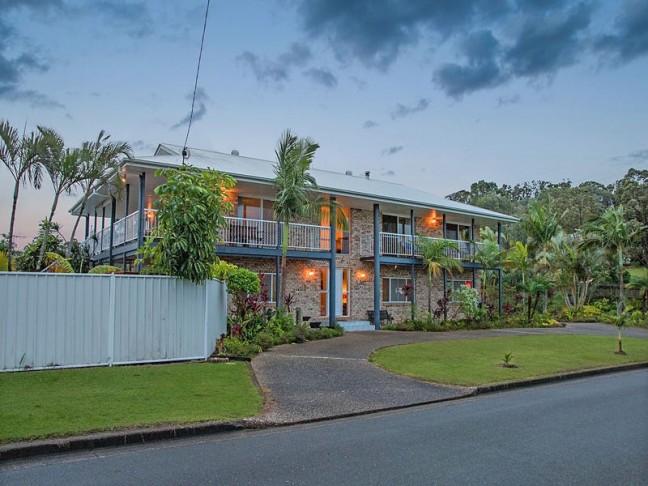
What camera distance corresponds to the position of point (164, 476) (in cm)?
455

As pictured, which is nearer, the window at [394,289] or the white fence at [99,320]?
the white fence at [99,320]

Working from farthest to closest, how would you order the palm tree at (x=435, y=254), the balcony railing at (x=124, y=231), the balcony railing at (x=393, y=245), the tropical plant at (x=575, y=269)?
Result: 1. the tropical plant at (x=575, y=269)
2. the balcony railing at (x=393, y=245)
3. the palm tree at (x=435, y=254)
4. the balcony railing at (x=124, y=231)

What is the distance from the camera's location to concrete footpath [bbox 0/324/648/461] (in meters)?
5.53

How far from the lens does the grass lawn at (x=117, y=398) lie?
19.2ft

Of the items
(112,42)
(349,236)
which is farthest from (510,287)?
(112,42)

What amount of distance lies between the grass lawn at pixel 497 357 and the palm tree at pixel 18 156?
419 inches

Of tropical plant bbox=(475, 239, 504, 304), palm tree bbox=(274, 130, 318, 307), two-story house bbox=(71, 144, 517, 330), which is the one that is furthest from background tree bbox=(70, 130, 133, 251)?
tropical plant bbox=(475, 239, 504, 304)

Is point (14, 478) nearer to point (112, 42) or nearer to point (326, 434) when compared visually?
point (326, 434)

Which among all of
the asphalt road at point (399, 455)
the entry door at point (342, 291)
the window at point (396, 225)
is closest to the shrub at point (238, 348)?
the asphalt road at point (399, 455)

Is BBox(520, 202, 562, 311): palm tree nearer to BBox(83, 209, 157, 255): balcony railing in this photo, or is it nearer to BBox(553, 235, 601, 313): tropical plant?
BBox(553, 235, 601, 313): tropical plant

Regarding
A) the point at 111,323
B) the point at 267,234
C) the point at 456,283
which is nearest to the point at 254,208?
the point at 267,234

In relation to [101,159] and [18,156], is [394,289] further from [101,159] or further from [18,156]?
[18,156]

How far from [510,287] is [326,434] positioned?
30.1 m

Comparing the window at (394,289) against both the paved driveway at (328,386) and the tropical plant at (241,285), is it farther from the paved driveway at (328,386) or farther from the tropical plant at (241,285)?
the tropical plant at (241,285)
